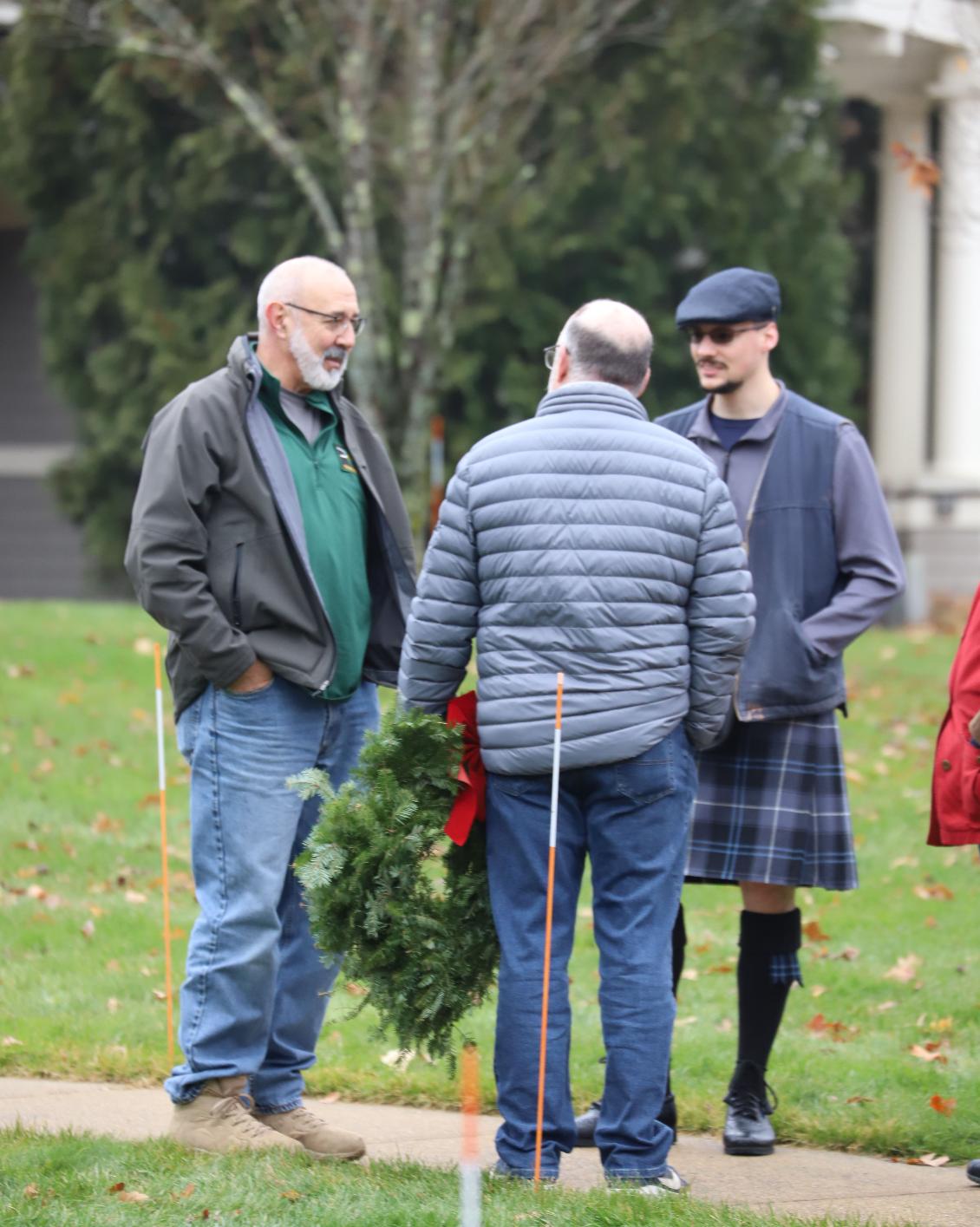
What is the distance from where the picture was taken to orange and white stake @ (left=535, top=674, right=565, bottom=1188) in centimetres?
423

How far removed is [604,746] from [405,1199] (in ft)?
3.80

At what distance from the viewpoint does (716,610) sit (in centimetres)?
441

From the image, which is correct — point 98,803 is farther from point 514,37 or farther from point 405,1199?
point 514,37

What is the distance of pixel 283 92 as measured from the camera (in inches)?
631

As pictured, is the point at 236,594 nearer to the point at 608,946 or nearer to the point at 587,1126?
the point at 608,946

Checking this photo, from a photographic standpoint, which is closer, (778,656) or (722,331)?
(778,656)

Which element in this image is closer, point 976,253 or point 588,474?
point 588,474

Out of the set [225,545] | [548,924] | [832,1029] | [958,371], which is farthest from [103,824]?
[958,371]

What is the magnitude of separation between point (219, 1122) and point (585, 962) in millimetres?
2826

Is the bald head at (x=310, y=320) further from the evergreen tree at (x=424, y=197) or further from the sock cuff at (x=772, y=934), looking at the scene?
the evergreen tree at (x=424, y=197)

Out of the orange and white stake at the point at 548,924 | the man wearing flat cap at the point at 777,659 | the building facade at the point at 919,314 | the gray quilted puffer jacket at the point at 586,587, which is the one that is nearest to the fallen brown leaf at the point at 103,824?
the man wearing flat cap at the point at 777,659

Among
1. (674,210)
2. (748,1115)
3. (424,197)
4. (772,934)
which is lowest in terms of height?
(748,1115)

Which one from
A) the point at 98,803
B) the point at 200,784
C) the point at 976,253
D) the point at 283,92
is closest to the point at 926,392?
the point at 976,253

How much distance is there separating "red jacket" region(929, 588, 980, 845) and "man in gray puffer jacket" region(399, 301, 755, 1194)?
637mm
